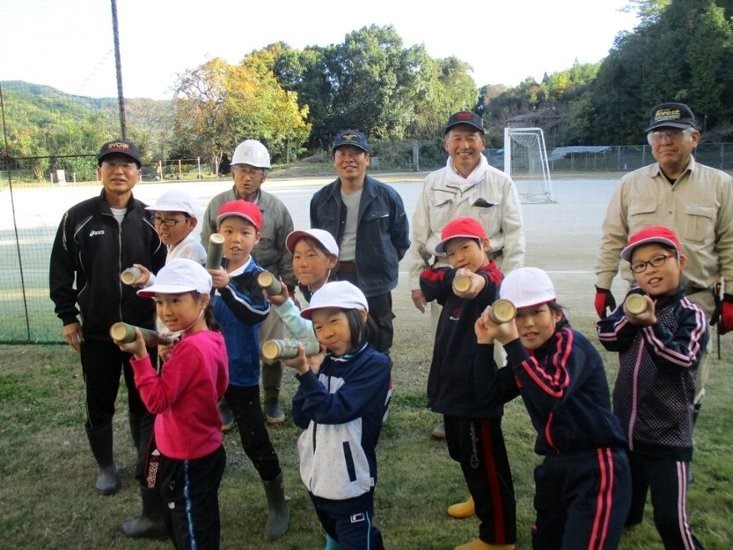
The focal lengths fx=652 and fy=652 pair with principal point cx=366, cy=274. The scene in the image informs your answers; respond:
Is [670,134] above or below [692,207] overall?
above

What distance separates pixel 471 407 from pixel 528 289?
0.79m

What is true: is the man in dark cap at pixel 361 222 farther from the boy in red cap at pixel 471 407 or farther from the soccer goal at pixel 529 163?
the soccer goal at pixel 529 163

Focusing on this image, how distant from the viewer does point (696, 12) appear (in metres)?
45.6

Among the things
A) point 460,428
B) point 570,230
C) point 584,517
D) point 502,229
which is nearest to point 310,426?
point 460,428

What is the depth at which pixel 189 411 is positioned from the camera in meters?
2.81

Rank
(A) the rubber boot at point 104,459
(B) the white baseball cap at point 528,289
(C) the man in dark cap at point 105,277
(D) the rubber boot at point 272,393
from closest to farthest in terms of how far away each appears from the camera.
A: (B) the white baseball cap at point 528,289
(C) the man in dark cap at point 105,277
(A) the rubber boot at point 104,459
(D) the rubber boot at point 272,393

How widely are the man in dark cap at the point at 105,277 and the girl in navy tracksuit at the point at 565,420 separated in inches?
A: 87.3

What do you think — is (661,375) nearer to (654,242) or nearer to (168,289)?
(654,242)

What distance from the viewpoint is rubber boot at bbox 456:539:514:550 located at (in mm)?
3168

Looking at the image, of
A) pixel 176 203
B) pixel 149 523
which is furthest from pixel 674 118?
pixel 149 523

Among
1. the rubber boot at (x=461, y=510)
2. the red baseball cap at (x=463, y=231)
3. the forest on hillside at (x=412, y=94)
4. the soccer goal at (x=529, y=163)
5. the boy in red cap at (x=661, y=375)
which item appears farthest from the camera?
the forest on hillside at (x=412, y=94)

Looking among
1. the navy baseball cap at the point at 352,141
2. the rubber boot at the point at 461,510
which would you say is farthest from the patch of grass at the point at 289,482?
the navy baseball cap at the point at 352,141

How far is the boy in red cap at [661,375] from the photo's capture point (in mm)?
2719

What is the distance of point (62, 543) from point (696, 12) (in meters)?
52.7
